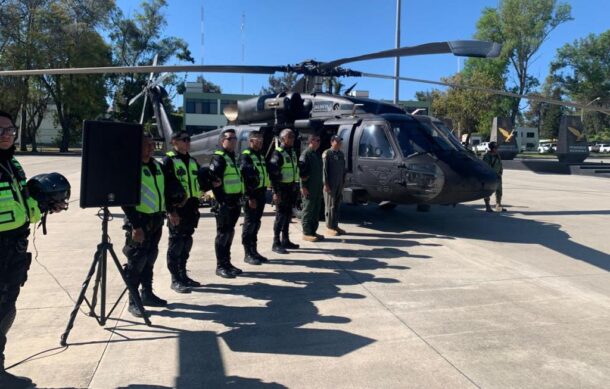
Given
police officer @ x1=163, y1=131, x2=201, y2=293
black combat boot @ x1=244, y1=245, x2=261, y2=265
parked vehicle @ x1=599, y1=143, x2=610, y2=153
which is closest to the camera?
police officer @ x1=163, y1=131, x2=201, y2=293

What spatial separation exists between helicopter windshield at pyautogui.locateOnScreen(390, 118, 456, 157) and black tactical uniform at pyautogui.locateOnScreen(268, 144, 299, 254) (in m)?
2.31

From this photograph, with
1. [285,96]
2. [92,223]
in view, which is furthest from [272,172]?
[92,223]

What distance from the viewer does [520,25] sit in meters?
52.6

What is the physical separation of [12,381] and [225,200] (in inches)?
117

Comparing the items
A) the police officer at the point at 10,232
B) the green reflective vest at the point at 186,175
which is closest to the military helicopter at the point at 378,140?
the green reflective vest at the point at 186,175

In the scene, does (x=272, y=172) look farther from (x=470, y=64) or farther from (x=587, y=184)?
(x=470, y=64)

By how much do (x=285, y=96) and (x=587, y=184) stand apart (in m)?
15.2

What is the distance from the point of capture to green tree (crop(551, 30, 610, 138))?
2466 inches

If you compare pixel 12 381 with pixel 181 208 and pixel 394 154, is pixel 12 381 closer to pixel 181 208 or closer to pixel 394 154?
pixel 181 208

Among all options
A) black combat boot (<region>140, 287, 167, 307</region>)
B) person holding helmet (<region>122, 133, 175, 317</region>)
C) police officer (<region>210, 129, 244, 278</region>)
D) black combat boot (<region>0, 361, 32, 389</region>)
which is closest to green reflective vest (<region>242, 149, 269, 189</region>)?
police officer (<region>210, 129, 244, 278</region>)

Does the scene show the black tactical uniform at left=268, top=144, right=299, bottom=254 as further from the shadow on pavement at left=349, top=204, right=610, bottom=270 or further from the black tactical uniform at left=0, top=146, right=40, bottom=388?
the black tactical uniform at left=0, top=146, right=40, bottom=388

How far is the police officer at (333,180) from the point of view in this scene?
26.7 ft

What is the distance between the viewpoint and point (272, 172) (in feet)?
22.5

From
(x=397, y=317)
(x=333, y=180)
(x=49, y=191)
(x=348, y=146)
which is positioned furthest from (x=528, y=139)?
(x=49, y=191)
